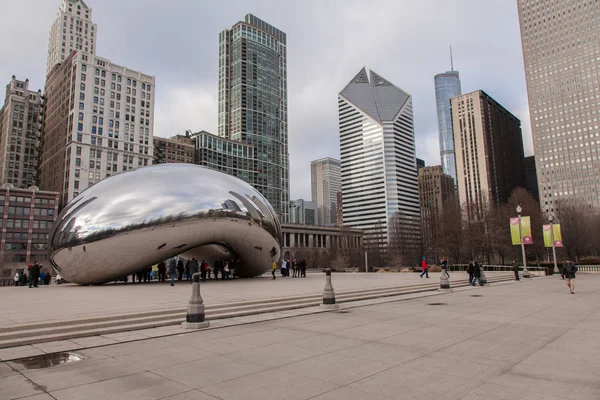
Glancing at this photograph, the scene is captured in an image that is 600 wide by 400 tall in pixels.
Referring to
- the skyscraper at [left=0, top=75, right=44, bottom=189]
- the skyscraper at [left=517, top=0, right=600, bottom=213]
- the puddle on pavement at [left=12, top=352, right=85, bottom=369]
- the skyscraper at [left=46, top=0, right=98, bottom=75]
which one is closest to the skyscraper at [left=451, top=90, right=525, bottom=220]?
the skyscraper at [left=517, top=0, right=600, bottom=213]

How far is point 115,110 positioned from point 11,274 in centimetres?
5047

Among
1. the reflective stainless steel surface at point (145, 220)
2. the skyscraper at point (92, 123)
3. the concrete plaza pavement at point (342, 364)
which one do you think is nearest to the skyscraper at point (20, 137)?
the skyscraper at point (92, 123)

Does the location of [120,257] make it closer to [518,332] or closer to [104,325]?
[104,325]

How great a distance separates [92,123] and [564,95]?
161177 millimetres

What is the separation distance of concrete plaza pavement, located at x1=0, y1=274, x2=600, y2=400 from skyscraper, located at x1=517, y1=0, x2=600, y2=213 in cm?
15286

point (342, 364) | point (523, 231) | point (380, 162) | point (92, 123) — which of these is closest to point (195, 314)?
point (342, 364)

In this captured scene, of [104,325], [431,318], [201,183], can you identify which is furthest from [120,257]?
[431,318]

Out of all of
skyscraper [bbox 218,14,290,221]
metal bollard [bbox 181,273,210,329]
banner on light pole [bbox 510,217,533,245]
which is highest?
skyscraper [bbox 218,14,290,221]

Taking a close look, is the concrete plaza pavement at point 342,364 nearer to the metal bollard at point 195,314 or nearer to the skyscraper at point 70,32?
the metal bollard at point 195,314

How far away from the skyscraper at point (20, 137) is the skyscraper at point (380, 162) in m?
128

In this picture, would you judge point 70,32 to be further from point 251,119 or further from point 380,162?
point 380,162

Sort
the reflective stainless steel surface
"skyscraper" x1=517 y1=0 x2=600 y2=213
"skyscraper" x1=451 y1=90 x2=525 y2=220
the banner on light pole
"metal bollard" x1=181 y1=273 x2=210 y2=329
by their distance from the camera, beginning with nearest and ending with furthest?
1. "metal bollard" x1=181 y1=273 x2=210 y2=329
2. the reflective stainless steel surface
3. the banner on light pole
4. "skyscraper" x1=517 y1=0 x2=600 y2=213
5. "skyscraper" x1=451 y1=90 x2=525 y2=220

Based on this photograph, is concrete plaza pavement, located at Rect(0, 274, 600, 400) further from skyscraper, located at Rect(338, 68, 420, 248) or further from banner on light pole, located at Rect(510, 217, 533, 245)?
skyscraper, located at Rect(338, 68, 420, 248)

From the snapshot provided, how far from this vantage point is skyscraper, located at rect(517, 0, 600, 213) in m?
139
